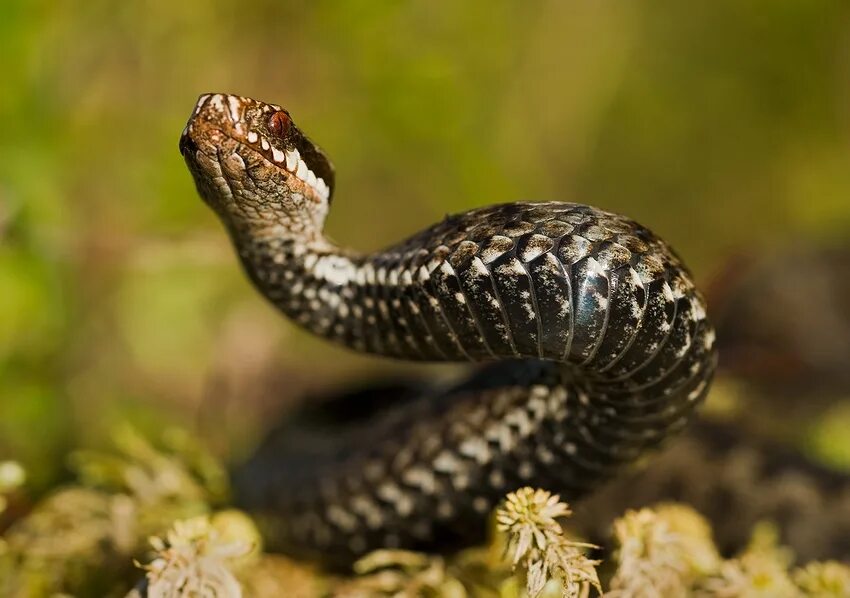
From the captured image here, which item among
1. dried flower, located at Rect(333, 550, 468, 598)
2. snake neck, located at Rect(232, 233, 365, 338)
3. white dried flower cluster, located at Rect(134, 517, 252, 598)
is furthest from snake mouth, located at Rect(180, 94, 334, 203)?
dried flower, located at Rect(333, 550, 468, 598)

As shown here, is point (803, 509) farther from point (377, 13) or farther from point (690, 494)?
point (377, 13)

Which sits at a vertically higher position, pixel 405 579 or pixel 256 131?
pixel 256 131

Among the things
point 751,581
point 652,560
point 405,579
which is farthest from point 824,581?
point 405,579

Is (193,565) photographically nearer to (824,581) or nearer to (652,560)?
(652,560)

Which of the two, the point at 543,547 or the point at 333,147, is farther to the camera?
the point at 333,147

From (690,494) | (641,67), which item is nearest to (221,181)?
(690,494)

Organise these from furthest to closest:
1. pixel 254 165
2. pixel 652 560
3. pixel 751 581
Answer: pixel 751 581 → pixel 652 560 → pixel 254 165
